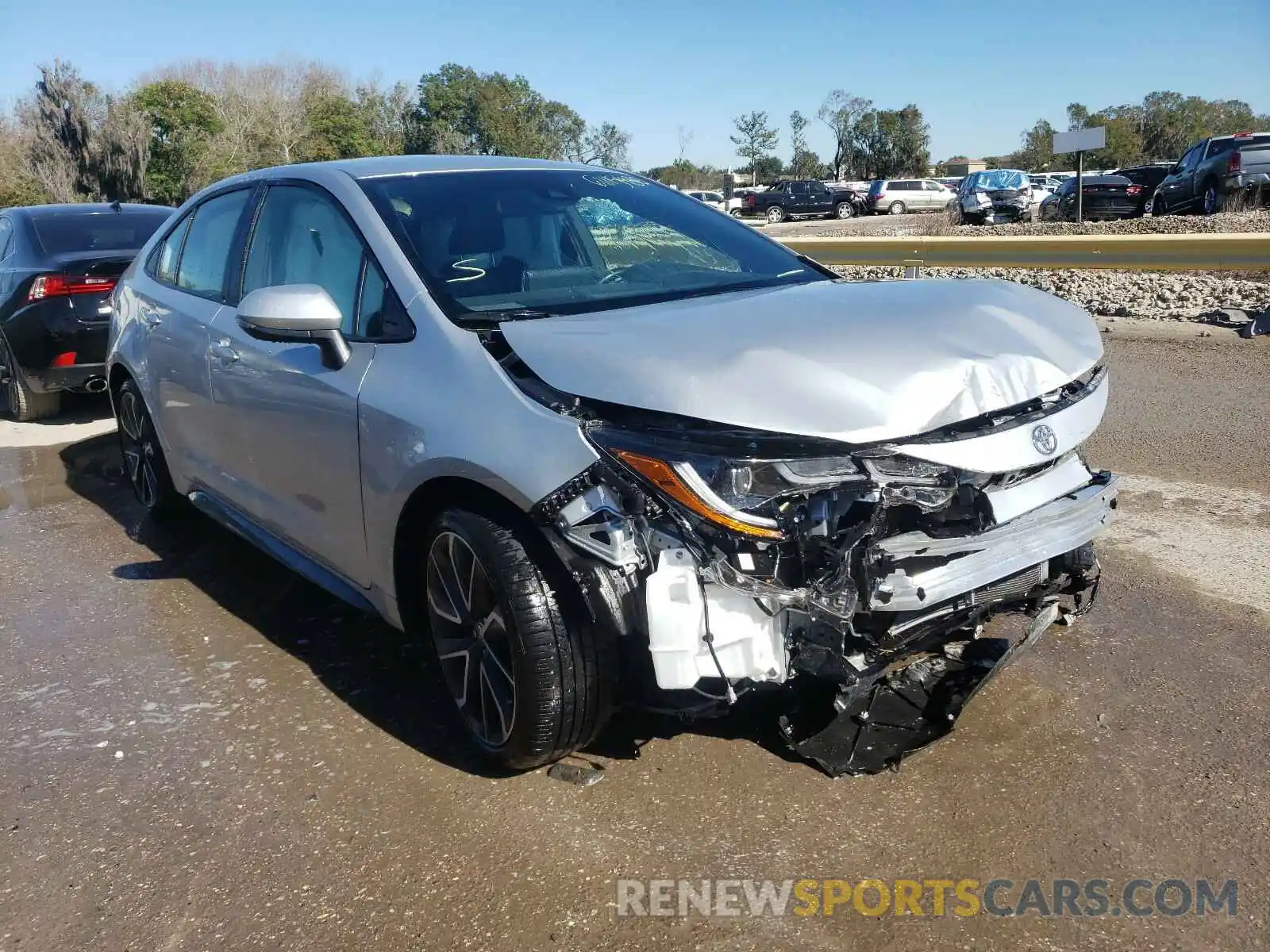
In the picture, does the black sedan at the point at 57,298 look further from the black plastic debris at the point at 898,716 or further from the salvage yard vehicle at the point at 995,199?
the salvage yard vehicle at the point at 995,199

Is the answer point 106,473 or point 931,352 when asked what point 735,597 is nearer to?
point 931,352

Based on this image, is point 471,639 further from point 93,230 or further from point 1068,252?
point 1068,252

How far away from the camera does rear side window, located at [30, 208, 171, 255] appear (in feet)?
25.1

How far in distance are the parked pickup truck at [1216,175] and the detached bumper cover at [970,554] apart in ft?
72.3

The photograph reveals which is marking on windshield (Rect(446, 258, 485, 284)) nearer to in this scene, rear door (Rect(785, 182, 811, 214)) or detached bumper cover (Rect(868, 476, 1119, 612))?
detached bumper cover (Rect(868, 476, 1119, 612))

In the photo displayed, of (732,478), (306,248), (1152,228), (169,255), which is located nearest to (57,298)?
(169,255)

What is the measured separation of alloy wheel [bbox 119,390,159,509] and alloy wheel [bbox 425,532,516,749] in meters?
2.73

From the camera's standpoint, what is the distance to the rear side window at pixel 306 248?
337 centimetres

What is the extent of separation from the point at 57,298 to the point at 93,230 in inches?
33.9

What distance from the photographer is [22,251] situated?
7.62 metres

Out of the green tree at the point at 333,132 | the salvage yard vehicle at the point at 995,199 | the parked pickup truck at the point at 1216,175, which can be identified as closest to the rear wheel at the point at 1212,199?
the parked pickup truck at the point at 1216,175

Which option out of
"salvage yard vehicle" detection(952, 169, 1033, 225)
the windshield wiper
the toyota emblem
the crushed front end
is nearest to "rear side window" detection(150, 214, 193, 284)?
the windshield wiper

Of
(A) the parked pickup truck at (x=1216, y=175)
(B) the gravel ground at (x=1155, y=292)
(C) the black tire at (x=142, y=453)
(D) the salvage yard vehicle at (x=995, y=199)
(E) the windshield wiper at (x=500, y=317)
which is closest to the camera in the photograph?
(E) the windshield wiper at (x=500, y=317)

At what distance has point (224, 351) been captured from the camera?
3.94m
